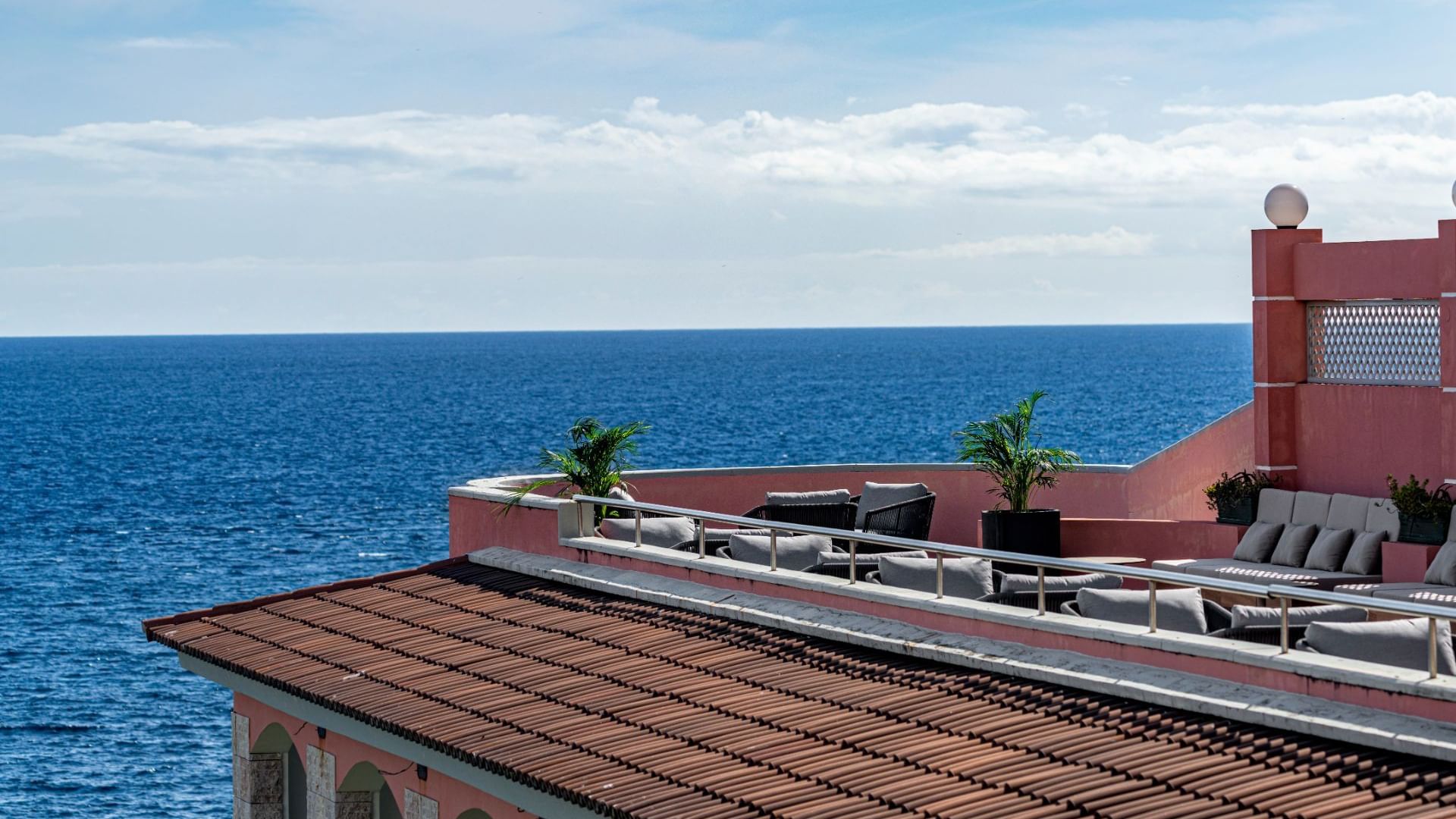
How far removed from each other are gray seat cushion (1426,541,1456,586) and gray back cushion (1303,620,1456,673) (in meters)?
5.66

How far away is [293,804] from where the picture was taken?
1666 centimetres

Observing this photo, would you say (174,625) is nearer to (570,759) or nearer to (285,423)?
(570,759)

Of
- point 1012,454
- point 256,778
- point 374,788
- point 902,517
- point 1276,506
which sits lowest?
point 256,778

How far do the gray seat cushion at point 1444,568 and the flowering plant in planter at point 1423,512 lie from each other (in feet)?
0.76

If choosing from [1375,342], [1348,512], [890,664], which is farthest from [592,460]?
[1375,342]

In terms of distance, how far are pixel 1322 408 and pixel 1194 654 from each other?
829cm

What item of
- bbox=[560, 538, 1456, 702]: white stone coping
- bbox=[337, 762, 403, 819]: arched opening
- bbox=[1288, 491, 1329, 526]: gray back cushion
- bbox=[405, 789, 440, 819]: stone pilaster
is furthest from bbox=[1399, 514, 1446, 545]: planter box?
bbox=[337, 762, 403, 819]: arched opening

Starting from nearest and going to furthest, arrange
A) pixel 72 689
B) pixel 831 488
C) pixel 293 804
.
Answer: pixel 293 804, pixel 831 488, pixel 72 689

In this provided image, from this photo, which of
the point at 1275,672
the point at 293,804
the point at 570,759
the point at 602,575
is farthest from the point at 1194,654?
the point at 293,804

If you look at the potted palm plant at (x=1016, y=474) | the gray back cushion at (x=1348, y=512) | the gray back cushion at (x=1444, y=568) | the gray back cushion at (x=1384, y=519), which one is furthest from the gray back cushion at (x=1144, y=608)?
the potted palm plant at (x=1016, y=474)

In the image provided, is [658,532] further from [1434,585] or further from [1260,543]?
[1434,585]

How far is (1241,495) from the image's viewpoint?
58.9 feet

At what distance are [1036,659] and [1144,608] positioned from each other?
74 cm

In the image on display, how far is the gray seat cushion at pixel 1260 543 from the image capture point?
17250 mm
